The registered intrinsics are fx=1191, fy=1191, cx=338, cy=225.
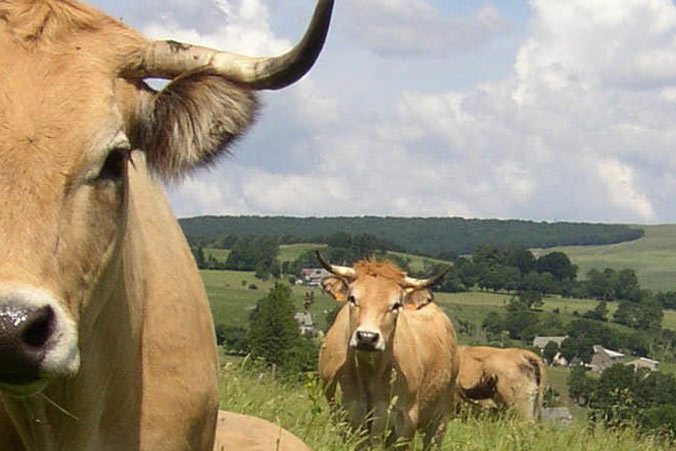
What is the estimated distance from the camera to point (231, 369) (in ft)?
35.0

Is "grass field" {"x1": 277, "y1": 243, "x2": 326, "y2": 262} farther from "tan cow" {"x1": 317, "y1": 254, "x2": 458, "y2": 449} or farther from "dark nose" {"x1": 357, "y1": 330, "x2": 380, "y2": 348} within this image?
"dark nose" {"x1": 357, "y1": 330, "x2": 380, "y2": 348}

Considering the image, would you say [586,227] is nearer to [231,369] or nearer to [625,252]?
[625,252]

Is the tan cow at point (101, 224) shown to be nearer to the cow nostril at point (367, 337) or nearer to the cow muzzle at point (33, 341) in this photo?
the cow muzzle at point (33, 341)

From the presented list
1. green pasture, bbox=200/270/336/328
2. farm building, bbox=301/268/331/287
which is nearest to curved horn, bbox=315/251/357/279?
farm building, bbox=301/268/331/287

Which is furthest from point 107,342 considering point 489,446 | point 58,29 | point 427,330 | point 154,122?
point 427,330

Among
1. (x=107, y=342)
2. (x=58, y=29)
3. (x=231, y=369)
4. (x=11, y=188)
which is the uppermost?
(x=58, y=29)

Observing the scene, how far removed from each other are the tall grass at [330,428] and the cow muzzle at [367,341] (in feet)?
2.84

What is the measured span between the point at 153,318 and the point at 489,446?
7323 millimetres

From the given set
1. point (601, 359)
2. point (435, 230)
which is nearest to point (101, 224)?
point (601, 359)

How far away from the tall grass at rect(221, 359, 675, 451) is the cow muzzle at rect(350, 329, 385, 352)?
0.86 meters

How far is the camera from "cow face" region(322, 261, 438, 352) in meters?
13.3

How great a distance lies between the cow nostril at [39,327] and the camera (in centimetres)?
301

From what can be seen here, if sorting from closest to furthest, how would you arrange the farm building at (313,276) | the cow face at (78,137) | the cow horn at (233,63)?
the cow face at (78,137)
the cow horn at (233,63)
the farm building at (313,276)

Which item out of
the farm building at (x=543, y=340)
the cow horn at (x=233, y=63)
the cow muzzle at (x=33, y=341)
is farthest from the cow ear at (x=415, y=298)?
the farm building at (x=543, y=340)
